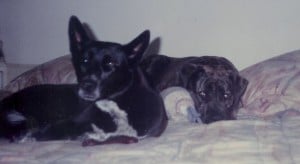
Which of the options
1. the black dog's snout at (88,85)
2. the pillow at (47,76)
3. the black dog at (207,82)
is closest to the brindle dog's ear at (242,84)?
the black dog at (207,82)

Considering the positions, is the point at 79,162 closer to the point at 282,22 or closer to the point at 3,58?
the point at 282,22

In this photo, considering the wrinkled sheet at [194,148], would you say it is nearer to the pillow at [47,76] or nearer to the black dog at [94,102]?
the black dog at [94,102]

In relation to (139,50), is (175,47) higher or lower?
lower

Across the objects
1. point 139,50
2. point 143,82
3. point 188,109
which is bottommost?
point 188,109

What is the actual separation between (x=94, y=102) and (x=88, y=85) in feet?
0.42

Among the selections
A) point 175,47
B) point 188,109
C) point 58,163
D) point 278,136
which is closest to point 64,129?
point 58,163

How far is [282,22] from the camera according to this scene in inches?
121

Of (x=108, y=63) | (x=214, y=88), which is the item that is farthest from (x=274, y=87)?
(x=108, y=63)

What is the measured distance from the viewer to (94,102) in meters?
2.13

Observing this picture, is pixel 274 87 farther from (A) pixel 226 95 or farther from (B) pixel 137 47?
(B) pixel 137 47

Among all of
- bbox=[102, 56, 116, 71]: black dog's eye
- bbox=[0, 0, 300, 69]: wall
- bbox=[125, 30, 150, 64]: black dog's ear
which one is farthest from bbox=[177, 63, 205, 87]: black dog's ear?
bbox=[102, 56, 116, 71]: black dog's eye

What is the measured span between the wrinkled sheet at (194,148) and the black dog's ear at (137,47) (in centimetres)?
40

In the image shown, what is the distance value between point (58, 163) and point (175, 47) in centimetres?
187

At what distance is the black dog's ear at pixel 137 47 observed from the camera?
213cm
